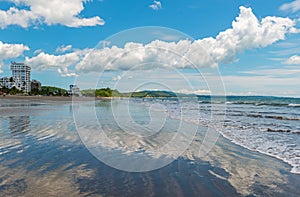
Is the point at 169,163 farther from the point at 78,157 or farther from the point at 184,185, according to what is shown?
the point at 78,157

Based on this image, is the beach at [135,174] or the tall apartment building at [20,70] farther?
the tall apartment building at [20,70]

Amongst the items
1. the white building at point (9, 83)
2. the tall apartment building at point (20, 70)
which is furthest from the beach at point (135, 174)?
the tall apartment building at point (20, 70)

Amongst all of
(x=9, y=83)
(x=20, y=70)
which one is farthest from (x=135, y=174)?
(x=20, y=70)

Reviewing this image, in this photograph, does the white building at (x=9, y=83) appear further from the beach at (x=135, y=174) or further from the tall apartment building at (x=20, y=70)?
the beach at (x=135, y=174)

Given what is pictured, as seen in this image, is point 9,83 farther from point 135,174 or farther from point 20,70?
point 135,174

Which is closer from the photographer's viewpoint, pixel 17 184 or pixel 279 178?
pixel 17 184

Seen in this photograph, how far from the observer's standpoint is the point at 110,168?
7062 mm

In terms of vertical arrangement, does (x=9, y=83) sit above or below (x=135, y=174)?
above

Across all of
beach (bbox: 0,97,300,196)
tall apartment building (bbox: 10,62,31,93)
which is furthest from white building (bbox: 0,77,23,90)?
beach (bbox: 0,97,300,196)

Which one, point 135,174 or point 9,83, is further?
point 9,83

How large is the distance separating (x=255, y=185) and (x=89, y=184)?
150 inches

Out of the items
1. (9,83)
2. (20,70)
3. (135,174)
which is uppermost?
(20,70)

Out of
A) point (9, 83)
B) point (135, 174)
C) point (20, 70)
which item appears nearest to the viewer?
point (135, 174)

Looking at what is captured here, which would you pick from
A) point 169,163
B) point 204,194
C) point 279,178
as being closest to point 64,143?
point 169,163
